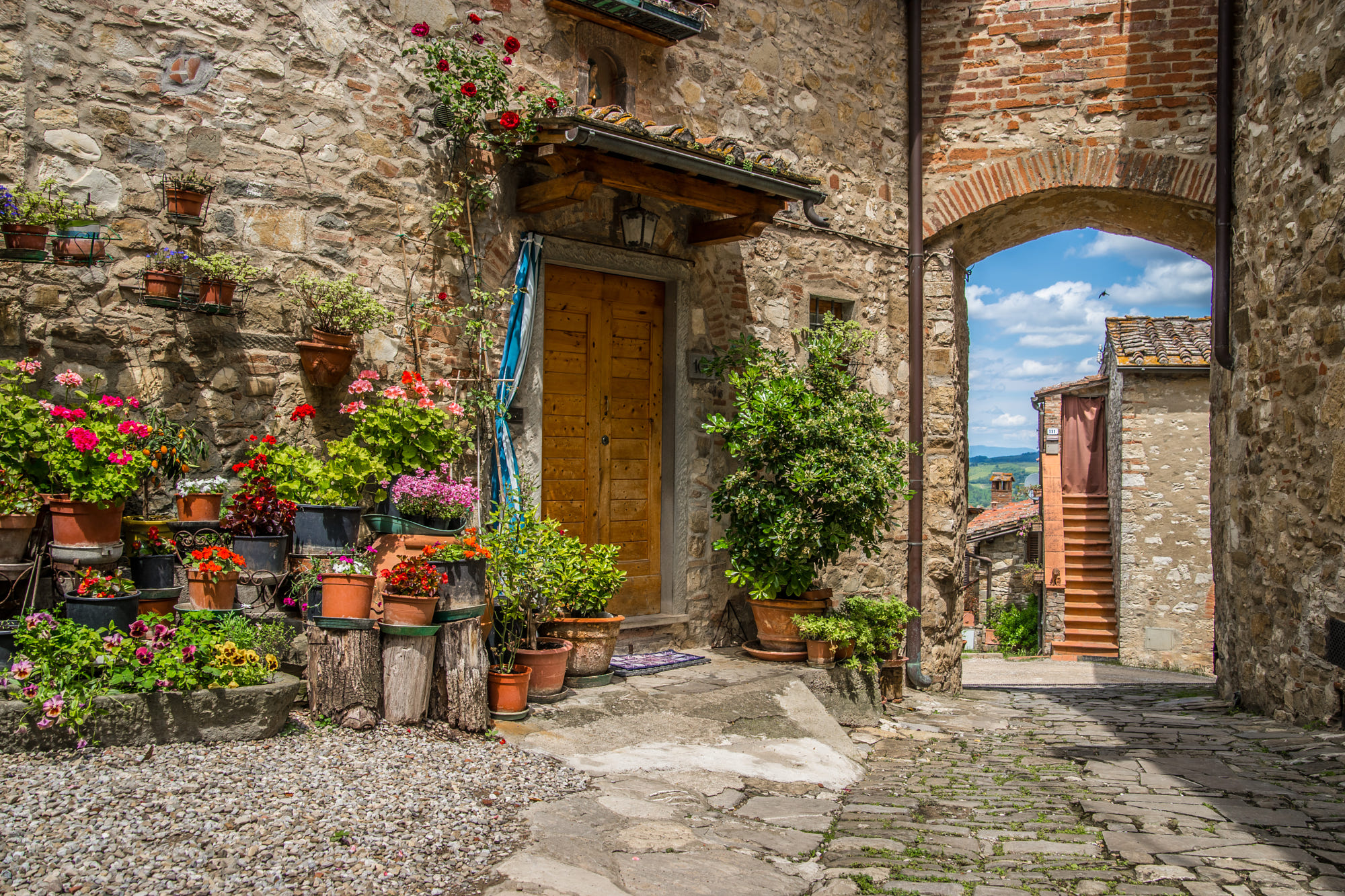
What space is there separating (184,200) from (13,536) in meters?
1.72

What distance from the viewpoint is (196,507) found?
14.9 ft

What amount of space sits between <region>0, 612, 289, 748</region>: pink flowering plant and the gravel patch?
0.18 m

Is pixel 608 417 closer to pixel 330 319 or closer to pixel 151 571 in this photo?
pixel 330 319

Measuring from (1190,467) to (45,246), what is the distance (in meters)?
14.1

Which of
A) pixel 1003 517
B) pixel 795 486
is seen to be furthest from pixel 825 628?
pixel 1003 517

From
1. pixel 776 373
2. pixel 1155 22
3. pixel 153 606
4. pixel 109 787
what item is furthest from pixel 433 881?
pixel 1155 22

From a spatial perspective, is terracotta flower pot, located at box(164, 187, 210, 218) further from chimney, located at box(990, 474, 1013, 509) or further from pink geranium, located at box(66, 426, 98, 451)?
chimney, located at box(990, 474, 1013, 509)

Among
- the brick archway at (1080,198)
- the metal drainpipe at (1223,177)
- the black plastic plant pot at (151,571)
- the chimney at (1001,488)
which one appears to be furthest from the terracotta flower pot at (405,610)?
the chimney at (1001,488)

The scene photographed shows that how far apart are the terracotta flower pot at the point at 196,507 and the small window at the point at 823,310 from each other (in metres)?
4.55

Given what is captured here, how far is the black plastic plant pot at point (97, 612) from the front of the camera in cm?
379

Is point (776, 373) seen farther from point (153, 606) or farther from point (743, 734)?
point (153, 606)

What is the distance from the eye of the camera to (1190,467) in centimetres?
1400

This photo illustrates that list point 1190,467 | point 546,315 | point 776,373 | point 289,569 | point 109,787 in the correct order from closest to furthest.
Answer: point 109,787
point 289,569
point 546,315
point 776,373
point 1190,467

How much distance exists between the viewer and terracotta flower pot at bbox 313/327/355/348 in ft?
16.5
